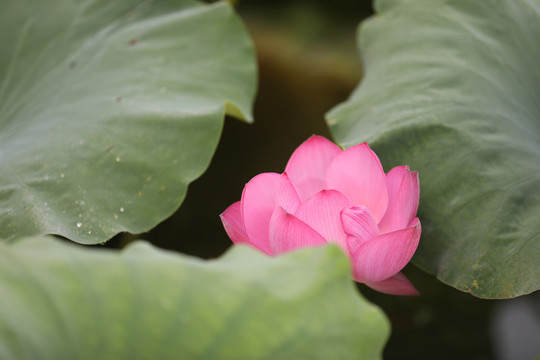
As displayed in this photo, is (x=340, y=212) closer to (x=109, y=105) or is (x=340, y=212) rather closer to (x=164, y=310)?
(x=164, y=310)

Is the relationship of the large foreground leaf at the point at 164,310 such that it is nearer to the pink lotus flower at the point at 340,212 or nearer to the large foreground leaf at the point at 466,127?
the pink lotus flower at the point at 340,212

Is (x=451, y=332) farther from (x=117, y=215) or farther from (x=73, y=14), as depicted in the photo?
(x=73, y=14)

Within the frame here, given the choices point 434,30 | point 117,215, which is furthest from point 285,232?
point 434,30

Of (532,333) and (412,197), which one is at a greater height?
(412,197)

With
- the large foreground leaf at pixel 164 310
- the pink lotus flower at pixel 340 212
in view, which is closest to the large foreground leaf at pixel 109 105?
the pink lotus flower at pixel 340 212

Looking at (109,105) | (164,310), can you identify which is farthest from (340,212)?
(109,105)

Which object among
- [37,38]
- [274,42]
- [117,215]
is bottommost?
[274,42]

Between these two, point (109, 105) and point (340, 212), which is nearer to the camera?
point (340, 212)
